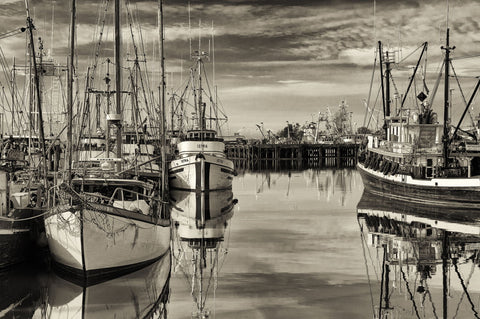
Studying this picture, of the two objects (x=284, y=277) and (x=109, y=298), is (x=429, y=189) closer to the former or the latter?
(x=284, y=277)

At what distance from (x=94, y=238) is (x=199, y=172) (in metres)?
27.6

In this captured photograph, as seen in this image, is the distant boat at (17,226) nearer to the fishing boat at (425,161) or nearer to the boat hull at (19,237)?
the boat hull at (19,237)

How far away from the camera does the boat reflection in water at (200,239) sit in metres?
17.4

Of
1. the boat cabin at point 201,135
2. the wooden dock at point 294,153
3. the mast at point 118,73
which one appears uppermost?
the mast at point 118,73

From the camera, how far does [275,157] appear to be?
129875 mm

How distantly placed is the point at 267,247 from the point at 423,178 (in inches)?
788

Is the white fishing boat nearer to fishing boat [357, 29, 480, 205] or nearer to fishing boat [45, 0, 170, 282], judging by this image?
fishing boat [357, 29, 480, 205]

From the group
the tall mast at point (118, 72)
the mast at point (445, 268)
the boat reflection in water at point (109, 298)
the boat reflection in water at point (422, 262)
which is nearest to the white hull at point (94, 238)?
the boat reflection in water at point (109, 298)

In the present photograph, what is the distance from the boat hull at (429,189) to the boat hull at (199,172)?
1244 cm

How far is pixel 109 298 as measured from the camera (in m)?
15.7

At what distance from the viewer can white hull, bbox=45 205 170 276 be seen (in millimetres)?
16812

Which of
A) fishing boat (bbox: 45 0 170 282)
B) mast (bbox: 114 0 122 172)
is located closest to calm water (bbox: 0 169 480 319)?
fishing boat (bbox: 45 0 170 282)

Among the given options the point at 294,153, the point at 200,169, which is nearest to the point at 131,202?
the point at 200,169

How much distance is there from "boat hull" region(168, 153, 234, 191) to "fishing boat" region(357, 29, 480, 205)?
41.6 ft
